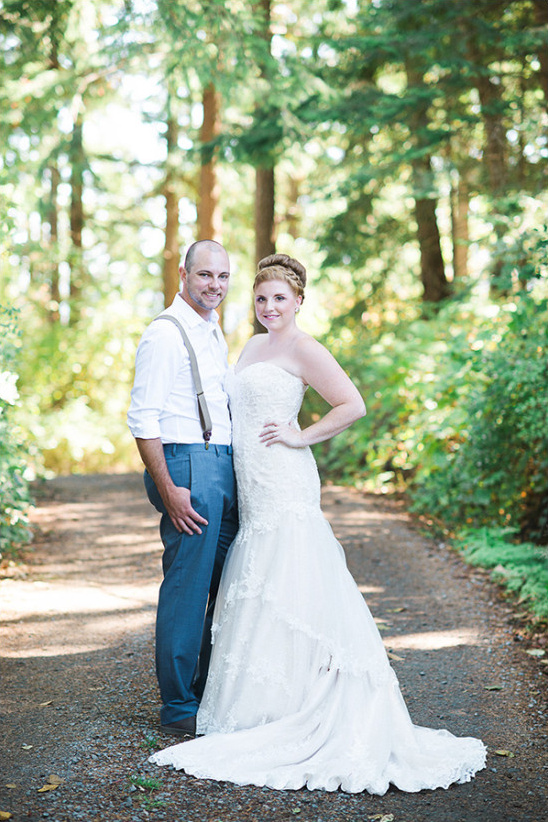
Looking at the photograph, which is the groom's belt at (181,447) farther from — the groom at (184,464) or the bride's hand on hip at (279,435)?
the bride's hand on hip at (279,435)

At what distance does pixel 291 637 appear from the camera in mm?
3840

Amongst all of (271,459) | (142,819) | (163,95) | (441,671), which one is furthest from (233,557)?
(163,95)

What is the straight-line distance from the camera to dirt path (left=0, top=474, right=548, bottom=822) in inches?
130

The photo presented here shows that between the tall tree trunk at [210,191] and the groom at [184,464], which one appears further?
the tall tree trunk at [210,191]

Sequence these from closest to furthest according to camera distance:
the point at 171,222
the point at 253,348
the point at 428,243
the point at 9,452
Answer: the point at 253,348
the point at 9,452
the point at 428,243
the point at 171,222

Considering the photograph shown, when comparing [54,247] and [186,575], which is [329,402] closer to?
[186,575]

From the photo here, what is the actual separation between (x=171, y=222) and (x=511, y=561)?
547 inches

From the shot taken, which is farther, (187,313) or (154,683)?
(154,683)

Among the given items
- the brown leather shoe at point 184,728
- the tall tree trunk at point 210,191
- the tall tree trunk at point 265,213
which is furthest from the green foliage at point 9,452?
the tall tree trunk at point 210,191

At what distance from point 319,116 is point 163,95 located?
5.91 m

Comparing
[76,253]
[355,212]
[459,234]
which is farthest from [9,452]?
[76,253]

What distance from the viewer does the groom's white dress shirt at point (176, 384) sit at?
3779 millimetres

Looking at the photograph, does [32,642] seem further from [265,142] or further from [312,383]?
[265,142]

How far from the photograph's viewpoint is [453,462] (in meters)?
8.62
